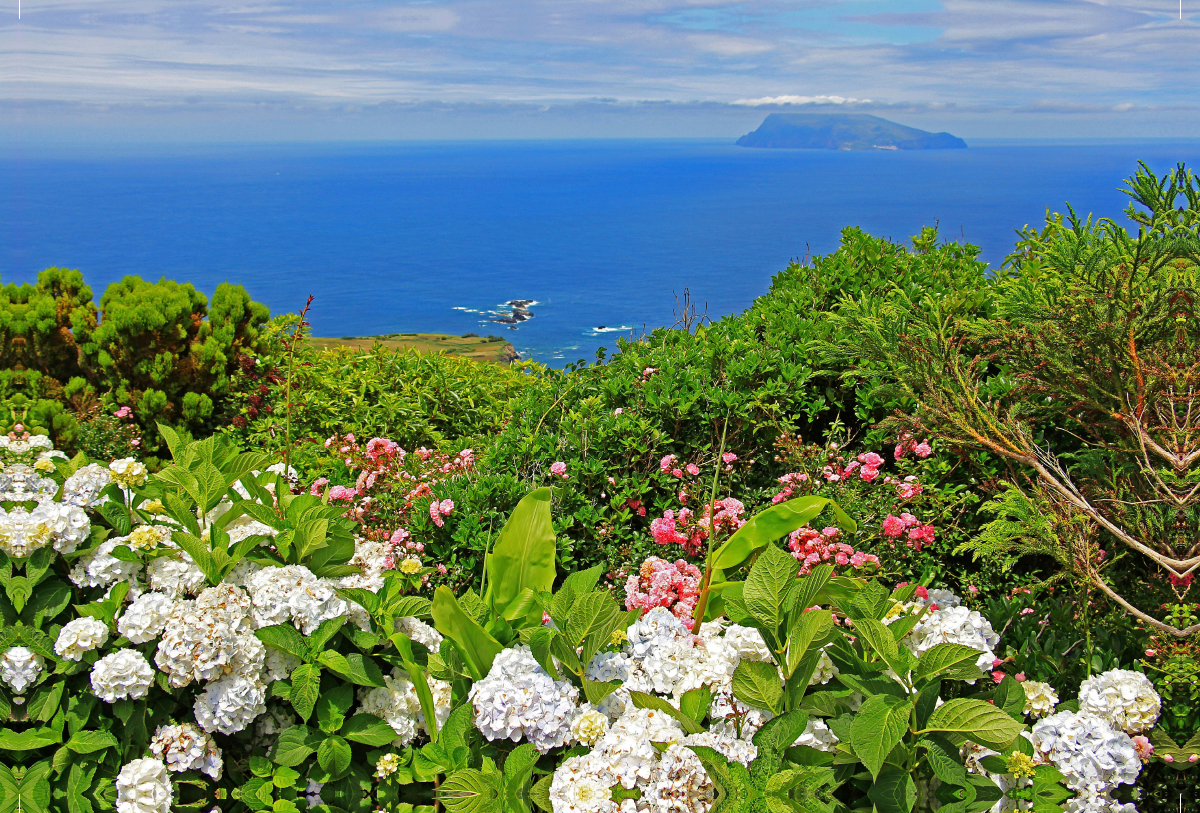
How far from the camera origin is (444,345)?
35.8ft

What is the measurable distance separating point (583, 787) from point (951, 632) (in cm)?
109

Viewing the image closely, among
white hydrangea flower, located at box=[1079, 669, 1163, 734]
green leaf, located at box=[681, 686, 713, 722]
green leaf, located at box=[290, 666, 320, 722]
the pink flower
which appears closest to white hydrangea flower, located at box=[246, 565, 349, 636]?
green leaf, located at box=[290, 666, 320, 722]

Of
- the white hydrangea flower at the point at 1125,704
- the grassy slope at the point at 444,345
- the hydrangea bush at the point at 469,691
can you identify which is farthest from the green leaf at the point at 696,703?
the grassy slope at the point at 444,345

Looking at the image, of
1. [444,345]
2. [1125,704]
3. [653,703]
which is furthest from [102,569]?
[444,345]

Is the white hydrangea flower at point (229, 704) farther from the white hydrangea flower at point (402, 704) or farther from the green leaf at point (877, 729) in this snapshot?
the green leaf at point (877, 729)

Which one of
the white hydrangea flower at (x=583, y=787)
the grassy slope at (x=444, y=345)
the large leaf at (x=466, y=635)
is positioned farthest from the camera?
the grassy slope at (x=444, y=345)

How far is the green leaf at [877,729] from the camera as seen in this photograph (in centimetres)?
167

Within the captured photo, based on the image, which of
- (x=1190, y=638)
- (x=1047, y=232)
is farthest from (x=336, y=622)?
(x=1047, y=232)

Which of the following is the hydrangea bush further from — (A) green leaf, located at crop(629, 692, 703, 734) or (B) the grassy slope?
(B) the grassy slope

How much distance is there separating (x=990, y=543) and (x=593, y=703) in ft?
5.13

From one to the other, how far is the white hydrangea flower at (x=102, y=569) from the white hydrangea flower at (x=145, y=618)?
201 mm

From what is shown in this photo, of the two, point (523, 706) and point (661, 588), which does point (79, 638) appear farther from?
point (661, 588)

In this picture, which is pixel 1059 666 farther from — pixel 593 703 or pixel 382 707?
pixel 382 707

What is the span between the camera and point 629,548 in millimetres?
3537
